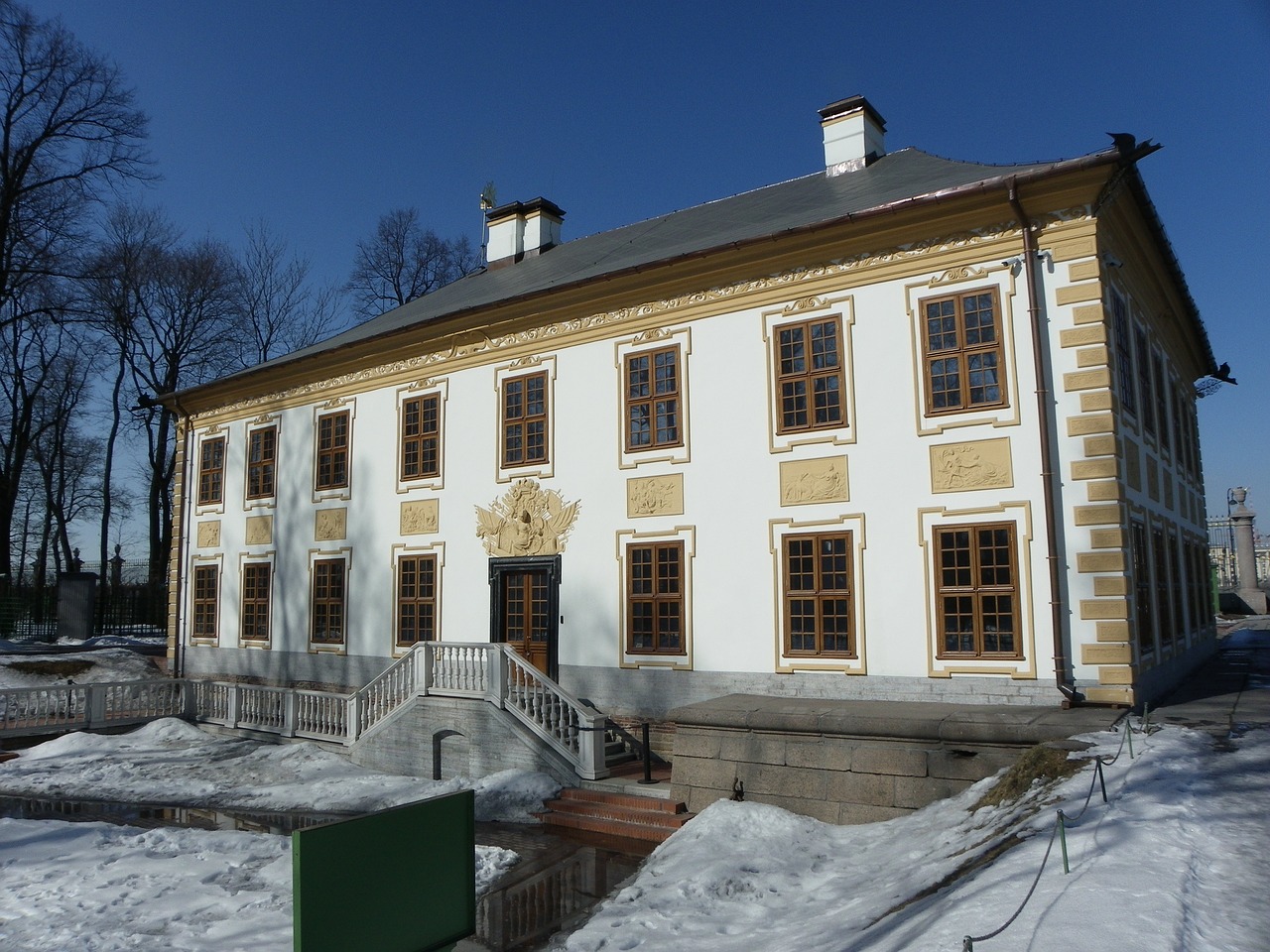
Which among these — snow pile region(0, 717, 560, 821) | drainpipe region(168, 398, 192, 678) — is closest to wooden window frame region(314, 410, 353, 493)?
drainpipe region(168, 398, 192, 678)

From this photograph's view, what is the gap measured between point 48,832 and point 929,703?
10.7 metres

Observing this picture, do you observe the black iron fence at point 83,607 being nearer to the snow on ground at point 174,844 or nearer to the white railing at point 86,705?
the white railing at point 86,705

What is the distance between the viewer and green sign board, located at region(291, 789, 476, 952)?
4.64 meters

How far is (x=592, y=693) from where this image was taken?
1562cm

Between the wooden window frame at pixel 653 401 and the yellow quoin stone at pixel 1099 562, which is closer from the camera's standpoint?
the yellow quoin stone at pixel 1099 562

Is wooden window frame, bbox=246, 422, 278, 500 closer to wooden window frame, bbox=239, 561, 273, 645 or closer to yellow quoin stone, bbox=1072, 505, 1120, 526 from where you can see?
wooden window frame, bbox=239, 561, 273, 645

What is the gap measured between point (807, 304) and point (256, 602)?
14.6m

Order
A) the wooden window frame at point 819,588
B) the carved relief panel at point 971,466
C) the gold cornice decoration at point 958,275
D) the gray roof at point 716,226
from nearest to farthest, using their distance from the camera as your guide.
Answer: the carved relief panel at point 971,466
the gold cornice decoration at point 958,275
the wooden window frame at point 819,588
the gray roof at point 716,226

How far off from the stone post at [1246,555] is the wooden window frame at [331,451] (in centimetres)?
3547

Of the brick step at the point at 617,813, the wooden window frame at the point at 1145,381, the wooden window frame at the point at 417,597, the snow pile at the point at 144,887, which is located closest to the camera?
the snow pile at the point at 144,887

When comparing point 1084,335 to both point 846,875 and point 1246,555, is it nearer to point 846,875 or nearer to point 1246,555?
point 846,875

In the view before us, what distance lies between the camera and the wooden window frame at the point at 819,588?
1327cm

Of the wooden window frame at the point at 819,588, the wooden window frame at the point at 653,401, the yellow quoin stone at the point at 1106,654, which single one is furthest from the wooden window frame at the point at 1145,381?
the wooden window frame at the point at 653,401

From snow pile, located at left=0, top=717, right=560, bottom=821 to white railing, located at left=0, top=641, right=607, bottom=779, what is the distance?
56cm
